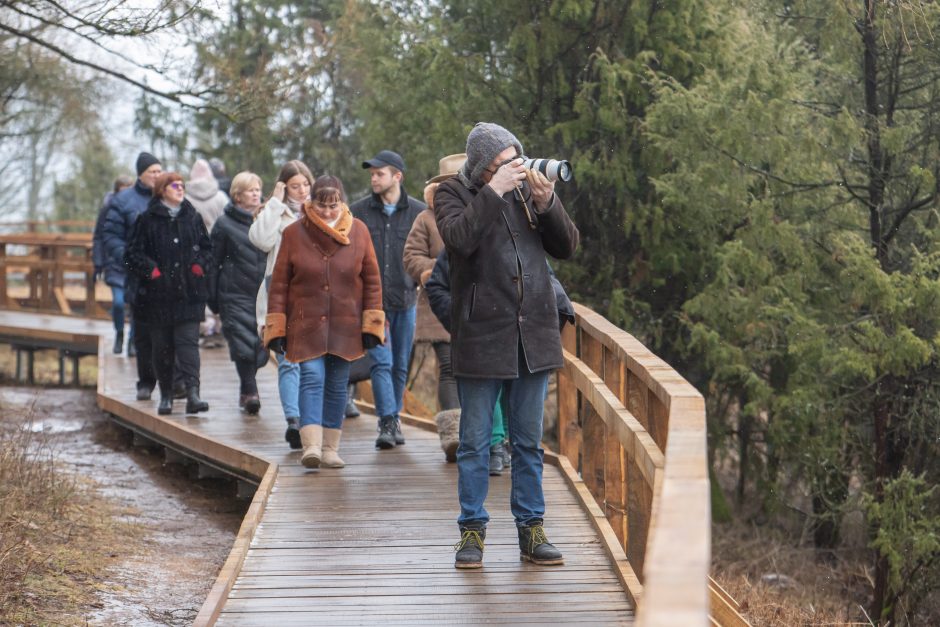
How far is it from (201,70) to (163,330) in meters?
2.66

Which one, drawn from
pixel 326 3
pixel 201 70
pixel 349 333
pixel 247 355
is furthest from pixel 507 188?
pixel 326 3

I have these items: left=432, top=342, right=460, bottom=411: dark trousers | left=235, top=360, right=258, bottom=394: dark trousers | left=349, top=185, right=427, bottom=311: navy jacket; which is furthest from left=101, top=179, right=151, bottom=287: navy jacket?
left=432, top=342, right=460, bottom=411: dark trousers

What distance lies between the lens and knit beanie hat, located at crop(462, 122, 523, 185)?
518 cm

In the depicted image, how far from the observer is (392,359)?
27.7 feet

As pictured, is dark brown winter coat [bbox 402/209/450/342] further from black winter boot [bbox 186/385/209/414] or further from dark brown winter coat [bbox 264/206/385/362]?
black winter boot [bbox 186/385/209/414]

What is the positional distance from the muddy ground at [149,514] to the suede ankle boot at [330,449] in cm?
79

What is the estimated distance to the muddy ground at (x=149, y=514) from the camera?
6410 mm

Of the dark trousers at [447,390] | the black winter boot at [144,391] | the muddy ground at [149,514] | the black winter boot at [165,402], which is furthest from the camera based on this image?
the black winter boot at [144,391]

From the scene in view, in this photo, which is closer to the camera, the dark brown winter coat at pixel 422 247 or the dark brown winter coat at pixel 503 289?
the dark brown winter coat at pixel 503 289

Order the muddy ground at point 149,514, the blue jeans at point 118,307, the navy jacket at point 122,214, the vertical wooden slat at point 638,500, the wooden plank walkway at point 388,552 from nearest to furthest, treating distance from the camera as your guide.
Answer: the wooden plank walkway at point 388,552 < the vertical wooden slat at point 638,500 < the muddy ground at point 149,514 < the navy jacket at point 122,214 < the blue jeans at point 118,307

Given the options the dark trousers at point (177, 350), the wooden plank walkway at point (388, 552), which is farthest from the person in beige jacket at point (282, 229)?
the dark trousers at point (177, 350)

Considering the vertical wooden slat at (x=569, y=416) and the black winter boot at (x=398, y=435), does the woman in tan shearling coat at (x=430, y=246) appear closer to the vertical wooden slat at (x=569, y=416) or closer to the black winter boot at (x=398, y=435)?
the black winter boot at (x=398, y=435)

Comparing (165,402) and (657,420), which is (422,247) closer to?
(657,420)

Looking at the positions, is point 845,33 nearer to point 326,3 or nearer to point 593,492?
point 593,492
